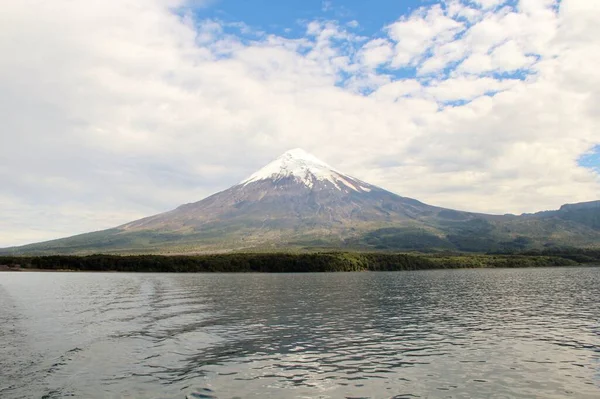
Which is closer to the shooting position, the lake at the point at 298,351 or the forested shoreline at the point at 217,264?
the lake at the point at 298,351

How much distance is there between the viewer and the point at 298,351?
3077 cm

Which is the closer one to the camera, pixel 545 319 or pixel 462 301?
pixel 545 319

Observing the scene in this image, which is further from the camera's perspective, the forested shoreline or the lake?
the forested shoreline

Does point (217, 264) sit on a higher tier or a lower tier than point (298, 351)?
higher

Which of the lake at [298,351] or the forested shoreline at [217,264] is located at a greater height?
the forested shoreline at [217,264]

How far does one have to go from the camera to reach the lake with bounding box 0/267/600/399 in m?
22.5

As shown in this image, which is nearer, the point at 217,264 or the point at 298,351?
the point at 298,351

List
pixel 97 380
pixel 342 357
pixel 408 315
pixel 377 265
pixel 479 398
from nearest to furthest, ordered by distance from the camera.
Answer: pixel 479 398 → pixel 97 380 → pixel 342 357 → pixel 408 315 → pixel 377 265

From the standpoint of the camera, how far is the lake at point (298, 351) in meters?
22.5

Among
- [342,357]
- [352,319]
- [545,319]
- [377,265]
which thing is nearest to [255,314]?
→ [352,319]

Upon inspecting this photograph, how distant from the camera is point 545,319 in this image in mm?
45219

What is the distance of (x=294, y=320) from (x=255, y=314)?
245 inches

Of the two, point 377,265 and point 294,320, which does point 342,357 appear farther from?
point 377,265

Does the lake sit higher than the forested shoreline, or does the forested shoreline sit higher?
the forested shoreline
